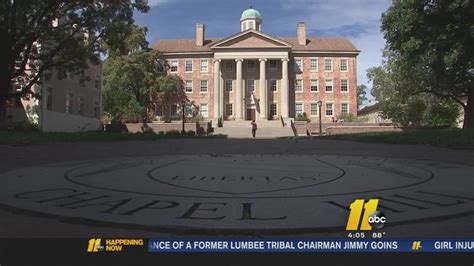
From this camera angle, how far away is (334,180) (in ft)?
32.3

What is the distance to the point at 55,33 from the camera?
93.2ft

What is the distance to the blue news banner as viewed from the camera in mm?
4992

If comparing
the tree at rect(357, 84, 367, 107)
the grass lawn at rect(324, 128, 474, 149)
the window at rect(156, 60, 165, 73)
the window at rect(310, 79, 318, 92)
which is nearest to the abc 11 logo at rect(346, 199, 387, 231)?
the grass lawn at rect(324, 128, 474, 149)

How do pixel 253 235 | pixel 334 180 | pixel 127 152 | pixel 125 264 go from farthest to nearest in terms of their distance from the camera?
1. pixel 127 152
2. pixel 334 180
3. pixel 253 235
4. pixel 125 264

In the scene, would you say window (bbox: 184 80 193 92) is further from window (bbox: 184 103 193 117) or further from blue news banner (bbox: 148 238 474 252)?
blue news banner (bbox: 148 238 474 252)

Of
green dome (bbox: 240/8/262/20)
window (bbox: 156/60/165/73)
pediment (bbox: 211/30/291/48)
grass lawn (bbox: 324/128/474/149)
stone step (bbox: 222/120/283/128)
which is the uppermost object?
green dome (bbox: 240/8/262/20)

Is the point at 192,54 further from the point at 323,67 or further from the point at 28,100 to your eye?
the point at 28,100

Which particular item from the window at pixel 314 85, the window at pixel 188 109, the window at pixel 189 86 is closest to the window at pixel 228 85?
the window at pixel 189 86

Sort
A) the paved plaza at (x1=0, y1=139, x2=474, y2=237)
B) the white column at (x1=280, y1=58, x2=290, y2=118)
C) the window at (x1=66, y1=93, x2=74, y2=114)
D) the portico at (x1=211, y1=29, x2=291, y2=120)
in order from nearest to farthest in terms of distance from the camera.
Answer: the paved plaza at (x1=0, y1=139, x2=474, y2=237), the window at (x1=66, y1=93, x2=74, y2=114), the white column at (x1=280, y1=58, x2=290, y2=118), the portico at (x1=211, y1=29, x2=291, y2=120)

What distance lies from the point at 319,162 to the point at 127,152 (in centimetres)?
758

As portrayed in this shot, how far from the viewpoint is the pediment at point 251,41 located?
67.6m

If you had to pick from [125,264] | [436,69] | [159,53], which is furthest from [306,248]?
[159,53]

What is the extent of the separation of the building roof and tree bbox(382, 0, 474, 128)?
118 feet

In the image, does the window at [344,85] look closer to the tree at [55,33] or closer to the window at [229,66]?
the window at [229,66]
